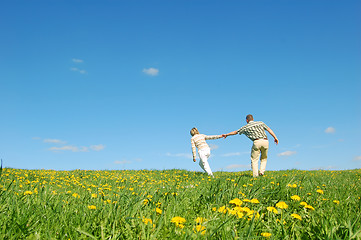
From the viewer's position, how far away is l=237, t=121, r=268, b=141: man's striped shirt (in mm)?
13375

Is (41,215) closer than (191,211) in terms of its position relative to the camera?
Yes

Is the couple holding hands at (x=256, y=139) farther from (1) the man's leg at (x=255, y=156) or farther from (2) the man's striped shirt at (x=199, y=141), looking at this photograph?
(2) the man's striped shirt at (x=199, y=141)

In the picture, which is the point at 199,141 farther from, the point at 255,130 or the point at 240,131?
the point at 255,130

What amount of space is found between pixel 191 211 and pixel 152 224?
126 cm

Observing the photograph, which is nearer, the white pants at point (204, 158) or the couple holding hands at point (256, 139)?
the couple holding hands at point (256, 139)

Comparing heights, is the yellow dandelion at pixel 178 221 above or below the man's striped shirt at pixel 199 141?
below

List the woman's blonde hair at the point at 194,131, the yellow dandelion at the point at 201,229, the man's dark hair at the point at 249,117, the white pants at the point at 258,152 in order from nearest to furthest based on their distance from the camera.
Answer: the yellow dandelion at the point at 201,229, the white pants at the point at 258,152, the man's dark hair at the point at 249,117, the woman's blonde hair at the point at 194,131

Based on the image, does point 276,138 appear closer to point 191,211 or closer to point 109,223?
point 191,211

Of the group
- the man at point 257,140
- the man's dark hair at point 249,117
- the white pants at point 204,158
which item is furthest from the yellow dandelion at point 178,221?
the white pants at point 204,158

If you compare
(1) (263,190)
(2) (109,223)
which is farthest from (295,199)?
(2) (109,223)

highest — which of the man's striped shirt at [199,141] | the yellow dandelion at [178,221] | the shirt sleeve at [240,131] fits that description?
the shirt sleeve at [240,131]

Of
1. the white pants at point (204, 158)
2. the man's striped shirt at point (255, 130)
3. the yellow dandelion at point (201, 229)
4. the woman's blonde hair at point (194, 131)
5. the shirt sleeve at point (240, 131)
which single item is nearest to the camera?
the yellow dandelion at point (201, 229)

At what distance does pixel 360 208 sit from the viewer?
457 centimetres

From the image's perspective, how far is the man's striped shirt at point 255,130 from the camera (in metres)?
13.4
